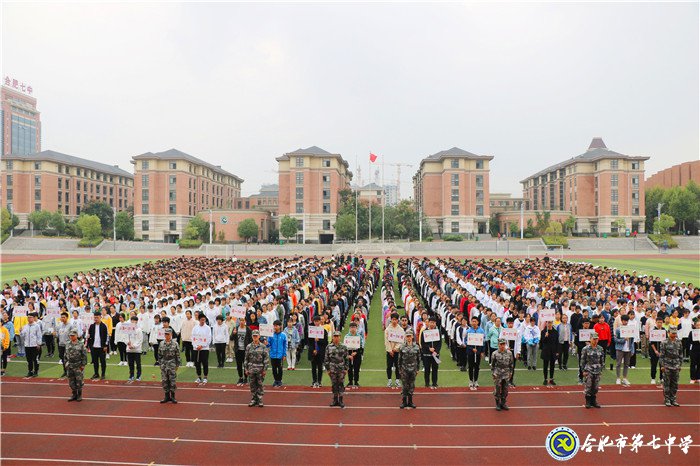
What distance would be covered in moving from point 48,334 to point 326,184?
6910cm

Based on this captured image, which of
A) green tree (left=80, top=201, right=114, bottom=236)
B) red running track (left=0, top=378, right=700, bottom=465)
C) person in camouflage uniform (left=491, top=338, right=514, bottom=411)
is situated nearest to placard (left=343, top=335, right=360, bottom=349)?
red running track (left=0, top=378, right=700, bottom=465)

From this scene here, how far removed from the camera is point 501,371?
9.36 metres

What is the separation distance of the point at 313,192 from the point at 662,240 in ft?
175

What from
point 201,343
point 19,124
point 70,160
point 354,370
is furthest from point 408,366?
point 19,124

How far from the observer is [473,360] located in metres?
11.1

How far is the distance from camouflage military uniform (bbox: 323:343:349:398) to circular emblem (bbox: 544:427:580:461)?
12.8 feet

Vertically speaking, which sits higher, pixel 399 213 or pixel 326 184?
pixel 326 184

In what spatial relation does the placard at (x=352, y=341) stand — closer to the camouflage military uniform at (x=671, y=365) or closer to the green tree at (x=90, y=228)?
the camouflage military uniform at (x=671, y=365)

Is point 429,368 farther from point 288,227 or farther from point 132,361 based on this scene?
point 288,227

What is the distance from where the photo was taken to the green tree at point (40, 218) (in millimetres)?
81375

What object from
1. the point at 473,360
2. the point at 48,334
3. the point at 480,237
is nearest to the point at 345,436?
the point at 473,360

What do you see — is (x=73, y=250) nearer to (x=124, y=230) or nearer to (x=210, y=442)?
(x=124, y=230)

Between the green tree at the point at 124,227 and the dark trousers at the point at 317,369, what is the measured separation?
78723 mm

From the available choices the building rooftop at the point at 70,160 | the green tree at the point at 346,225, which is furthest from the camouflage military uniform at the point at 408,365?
the building rooftop at the point at 70,160
